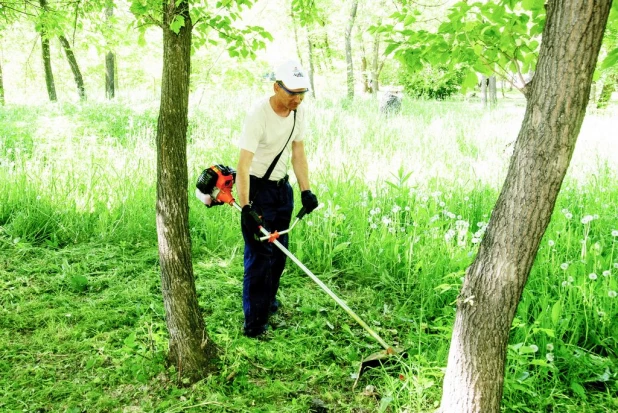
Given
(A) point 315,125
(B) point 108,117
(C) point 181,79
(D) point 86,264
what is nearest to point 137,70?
(B) point 108,117

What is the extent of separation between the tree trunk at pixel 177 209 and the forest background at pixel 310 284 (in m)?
0.16

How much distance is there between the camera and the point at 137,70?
27234mm

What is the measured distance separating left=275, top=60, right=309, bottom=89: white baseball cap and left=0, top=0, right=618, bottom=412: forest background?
16.7 inches

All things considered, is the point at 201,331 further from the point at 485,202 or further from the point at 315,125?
the point at 315,125

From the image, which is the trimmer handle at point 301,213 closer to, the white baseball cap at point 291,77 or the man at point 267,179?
the man at point 267,179

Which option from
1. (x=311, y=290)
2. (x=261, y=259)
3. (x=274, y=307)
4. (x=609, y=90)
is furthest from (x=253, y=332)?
(x=609, y=90)

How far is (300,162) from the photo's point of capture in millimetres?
3461

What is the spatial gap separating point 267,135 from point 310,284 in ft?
5.11

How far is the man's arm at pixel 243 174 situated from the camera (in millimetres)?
2922

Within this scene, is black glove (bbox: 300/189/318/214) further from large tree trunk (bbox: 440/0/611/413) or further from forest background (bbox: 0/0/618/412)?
large tree trunk (bbox: 440/0/611/413)

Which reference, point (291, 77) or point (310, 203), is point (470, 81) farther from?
point (310, 203)

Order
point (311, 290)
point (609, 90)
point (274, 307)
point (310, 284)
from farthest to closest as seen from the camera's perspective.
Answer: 1. point (609, 90)
2. point (310, 284)
3. point (311, 290)
4. point (274, 307)

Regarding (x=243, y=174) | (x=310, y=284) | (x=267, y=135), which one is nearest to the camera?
(x=243, y=174)

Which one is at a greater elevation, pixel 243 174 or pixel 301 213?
pixel 243 174
